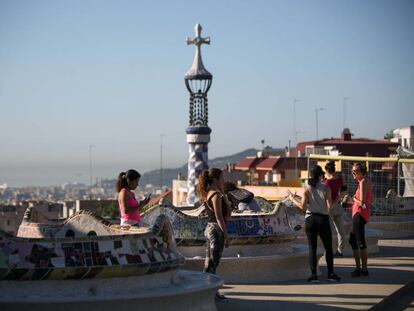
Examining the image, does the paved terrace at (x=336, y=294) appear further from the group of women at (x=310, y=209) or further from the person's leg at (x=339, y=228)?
the person's leg at (x=339, y=228)

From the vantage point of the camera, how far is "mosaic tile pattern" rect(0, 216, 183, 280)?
8.90 metres

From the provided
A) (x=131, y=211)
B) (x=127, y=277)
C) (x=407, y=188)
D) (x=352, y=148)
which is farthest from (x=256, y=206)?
(x=352, y=148)

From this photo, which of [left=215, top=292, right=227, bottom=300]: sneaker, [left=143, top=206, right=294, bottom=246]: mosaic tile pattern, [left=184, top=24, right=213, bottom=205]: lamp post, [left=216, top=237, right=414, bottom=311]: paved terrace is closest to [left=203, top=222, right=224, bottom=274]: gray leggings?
[left=215, top=292, right=227, bottom=300]: sneaker

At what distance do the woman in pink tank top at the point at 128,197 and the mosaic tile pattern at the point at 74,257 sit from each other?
1.83 m

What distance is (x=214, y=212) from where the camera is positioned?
36.0ft

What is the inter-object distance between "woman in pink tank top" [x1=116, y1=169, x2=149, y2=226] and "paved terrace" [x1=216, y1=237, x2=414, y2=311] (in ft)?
4.51

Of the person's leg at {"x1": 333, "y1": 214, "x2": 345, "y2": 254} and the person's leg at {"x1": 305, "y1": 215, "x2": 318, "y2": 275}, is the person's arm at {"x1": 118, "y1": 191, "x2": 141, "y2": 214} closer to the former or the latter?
the person's leg at {"x1": 305, "y1": 215, "x2": 318, "y2": 275}

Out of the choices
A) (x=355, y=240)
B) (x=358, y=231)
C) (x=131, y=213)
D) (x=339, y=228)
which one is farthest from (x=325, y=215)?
(x=339, y=228)

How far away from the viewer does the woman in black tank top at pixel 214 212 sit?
35.8ft

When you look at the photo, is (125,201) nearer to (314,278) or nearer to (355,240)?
(314,278)

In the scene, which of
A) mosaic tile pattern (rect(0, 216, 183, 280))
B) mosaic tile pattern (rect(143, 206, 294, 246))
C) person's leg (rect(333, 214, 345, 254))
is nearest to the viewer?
mosaic tile pattern (rect(0, 216, 183, 280))

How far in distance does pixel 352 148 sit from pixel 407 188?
47.2 meters

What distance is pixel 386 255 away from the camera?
1694 centimetres

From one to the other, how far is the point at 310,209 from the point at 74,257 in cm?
435
